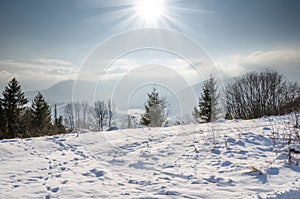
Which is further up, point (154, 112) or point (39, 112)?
point (39, 112)

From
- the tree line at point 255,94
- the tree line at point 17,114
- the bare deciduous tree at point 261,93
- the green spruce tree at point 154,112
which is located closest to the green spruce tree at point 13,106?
the tree line at point 17,114

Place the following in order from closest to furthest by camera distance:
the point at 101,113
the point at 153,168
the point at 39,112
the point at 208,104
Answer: the point at 153,168 → the point at 208,104 → the point at 39,112 → the point at 101,113

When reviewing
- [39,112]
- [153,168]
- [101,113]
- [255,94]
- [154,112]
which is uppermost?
[255,94]

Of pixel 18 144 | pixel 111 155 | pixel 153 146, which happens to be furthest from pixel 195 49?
pixel 18 144

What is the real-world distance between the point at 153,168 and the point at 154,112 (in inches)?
941

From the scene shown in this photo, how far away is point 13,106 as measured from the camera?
29.3 meters

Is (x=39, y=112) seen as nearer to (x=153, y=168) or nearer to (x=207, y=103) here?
(x=207, y=103)

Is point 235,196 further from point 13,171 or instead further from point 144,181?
point 13,171

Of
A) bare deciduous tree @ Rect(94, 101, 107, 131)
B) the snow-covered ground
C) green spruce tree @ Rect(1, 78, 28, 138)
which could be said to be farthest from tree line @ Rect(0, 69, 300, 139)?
bare deciduous tree @ Rect(94, 101, 107, 131)

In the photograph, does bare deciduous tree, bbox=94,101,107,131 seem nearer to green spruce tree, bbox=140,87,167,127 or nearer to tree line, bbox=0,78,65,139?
tree line, bbox=0,78,65,139

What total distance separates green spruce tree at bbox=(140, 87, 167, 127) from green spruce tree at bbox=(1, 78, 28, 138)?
55.0ft

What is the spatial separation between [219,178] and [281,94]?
120ft

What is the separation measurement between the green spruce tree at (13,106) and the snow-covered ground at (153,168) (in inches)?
1033

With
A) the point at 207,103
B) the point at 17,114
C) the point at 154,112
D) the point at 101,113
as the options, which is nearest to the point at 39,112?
the point at 17,114
